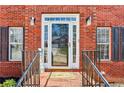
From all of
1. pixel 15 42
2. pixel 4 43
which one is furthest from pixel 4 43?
pixel 15 42

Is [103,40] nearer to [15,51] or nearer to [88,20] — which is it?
[88,20]

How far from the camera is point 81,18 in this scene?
10.3 m

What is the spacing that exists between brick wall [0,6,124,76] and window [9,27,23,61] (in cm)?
32

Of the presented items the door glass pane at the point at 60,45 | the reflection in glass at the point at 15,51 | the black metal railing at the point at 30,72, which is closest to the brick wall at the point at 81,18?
the reflection in glass at the point at 15,51

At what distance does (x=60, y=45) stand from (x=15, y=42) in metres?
1.59

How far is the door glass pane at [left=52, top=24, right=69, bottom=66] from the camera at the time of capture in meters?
10.7

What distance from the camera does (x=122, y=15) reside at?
1042 cm

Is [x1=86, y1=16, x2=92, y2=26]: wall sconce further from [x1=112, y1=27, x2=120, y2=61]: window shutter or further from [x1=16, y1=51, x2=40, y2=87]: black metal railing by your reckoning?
[x1=16, y1=51, x2=40, y2=87]: black metal railing

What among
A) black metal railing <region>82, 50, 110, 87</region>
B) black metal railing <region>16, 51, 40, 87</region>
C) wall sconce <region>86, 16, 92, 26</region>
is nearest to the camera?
black metal railing <region>16, 51, 40, 87</region>

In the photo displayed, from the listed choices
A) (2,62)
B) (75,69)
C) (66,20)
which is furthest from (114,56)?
(2,62)

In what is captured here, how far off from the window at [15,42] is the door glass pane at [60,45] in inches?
46.1

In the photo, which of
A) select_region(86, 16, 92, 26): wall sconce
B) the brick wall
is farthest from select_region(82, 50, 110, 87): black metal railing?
select_region(86, 16, 92, 26): wall sconce
